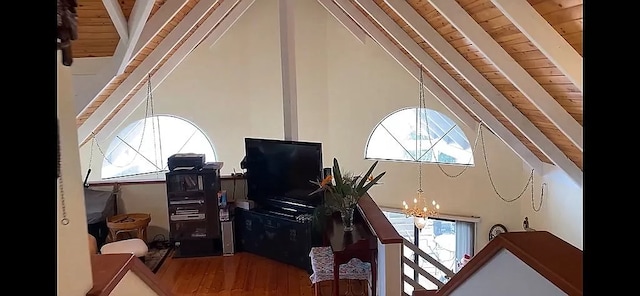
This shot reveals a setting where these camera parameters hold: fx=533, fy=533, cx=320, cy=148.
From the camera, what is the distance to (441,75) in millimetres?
6023

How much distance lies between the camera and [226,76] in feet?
29.3

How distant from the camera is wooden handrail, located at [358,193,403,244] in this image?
3.80m

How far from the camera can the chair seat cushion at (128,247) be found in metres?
5.26

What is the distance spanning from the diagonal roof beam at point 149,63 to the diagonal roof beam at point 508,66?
239 cm

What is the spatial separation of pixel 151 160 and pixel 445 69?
5.61 metres

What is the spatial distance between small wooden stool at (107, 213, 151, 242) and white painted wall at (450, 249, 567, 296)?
4.50 meters

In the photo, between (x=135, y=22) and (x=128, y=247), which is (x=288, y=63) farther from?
(x=128, y=247)

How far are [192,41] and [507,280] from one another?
5879 mm

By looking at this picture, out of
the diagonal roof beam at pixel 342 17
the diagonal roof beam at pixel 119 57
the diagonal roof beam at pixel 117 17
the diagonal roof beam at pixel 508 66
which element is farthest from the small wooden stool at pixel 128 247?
the diagonal roof beam at pixel 342 17

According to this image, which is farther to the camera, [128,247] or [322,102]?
[322,102]

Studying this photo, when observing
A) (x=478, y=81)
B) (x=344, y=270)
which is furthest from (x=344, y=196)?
(x=478, y=81)

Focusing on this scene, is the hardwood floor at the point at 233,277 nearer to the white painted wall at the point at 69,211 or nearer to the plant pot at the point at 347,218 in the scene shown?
the plant pot at the point at 347,218
